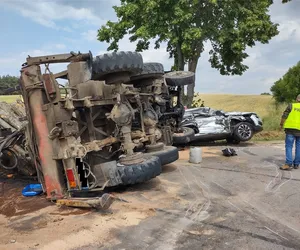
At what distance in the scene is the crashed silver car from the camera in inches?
425

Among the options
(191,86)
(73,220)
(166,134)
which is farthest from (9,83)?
(73,220)

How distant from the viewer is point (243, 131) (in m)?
10.8

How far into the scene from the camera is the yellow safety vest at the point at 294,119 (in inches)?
277

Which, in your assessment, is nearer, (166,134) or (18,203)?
(18,203)

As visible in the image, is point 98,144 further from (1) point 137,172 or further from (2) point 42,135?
(2) point 42,135

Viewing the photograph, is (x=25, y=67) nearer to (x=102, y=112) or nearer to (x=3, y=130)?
(x=102, y=112)

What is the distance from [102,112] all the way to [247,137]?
252 inches

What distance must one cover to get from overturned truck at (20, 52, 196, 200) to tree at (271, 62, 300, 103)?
43.4 meters

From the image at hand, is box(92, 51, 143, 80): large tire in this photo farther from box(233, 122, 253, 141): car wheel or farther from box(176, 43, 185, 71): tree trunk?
box(176, 43, 185, 71): tree trunk

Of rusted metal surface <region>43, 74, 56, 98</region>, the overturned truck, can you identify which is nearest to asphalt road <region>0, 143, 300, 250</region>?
the overturned truck

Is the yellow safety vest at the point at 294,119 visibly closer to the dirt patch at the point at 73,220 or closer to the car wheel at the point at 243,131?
the dirt patch at the point at 73,220

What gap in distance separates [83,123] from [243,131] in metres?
6.69

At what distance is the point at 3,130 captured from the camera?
274 inches

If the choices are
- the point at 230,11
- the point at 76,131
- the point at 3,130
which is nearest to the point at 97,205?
the point at 76,131
